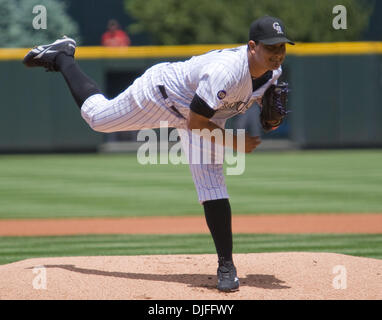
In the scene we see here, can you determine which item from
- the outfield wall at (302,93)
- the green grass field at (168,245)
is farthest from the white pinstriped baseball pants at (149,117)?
the outfield wall at (302,93)

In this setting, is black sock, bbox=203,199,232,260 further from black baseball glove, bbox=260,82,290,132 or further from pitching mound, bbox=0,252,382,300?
black baseball glove, bbox=260,82,290,132

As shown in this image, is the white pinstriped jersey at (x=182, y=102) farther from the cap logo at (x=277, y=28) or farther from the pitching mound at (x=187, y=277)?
the pitching mound at (x=187, y=277)

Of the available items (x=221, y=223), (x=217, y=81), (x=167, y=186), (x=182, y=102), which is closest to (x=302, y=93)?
(x=167, y=186)

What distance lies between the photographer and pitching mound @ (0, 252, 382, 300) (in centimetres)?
422

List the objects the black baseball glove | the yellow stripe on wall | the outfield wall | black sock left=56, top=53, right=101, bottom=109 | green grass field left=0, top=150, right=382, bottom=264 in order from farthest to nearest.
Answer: the yellow stripe on wall, the outfield wall, green grass field left=0, top=150, right=382, bottom=264, black sock left=56, top=53, right=101, bottom=109, the black baseball glove

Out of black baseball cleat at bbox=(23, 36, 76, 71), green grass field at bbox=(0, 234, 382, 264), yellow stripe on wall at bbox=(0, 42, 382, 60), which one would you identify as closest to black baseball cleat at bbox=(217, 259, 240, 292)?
black baseball cleat at bbox=(23, 36, 76, 71)

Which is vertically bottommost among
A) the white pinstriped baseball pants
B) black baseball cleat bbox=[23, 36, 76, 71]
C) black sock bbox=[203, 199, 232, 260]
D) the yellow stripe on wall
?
black sock bbox=[203, 199, 232, 260]

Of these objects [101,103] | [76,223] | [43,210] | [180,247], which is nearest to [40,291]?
[101,103]

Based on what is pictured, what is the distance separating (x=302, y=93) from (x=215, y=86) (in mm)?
13599

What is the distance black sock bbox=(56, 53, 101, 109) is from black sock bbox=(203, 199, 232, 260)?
0.97 metres

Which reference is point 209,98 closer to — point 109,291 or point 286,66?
point 109,291

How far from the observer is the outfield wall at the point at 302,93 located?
1686cm

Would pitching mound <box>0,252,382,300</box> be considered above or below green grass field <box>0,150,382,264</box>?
above

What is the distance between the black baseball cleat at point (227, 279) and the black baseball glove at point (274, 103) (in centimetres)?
90
